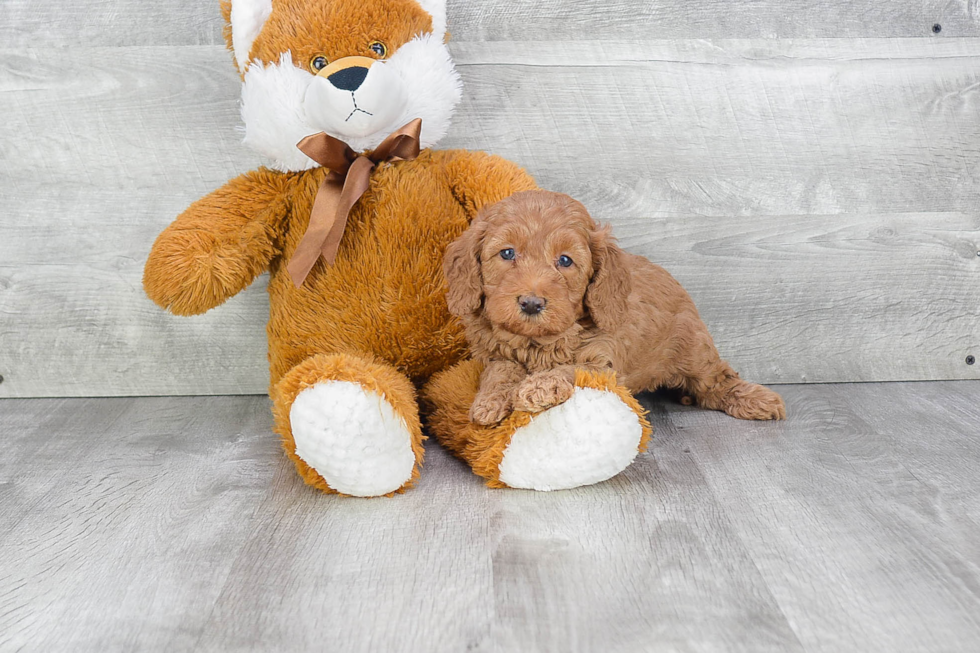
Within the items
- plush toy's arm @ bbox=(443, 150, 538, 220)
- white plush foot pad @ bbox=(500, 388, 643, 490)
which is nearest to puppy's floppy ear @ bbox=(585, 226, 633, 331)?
white plush foot pad @ bbox=(500, 388, 643, 490)

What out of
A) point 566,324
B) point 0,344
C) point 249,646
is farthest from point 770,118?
point 0,344

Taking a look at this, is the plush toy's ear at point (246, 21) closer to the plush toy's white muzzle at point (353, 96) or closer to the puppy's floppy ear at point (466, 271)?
the plush toy's white muzzle at point (353, 96)

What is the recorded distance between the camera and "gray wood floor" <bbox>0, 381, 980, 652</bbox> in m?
0.83

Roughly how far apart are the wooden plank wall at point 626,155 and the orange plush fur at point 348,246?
0.84 ft

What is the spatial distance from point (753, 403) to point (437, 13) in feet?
2.66

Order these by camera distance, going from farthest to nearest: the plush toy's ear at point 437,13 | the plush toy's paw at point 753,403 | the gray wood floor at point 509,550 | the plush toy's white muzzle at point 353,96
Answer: the plush toy's paw at point 753,403
the plush toy's ear at point 437,13
the plush toy's white muzzle at point 353,96
the gray wood floor at point 509,550

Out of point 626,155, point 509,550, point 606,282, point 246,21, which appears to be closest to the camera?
point 509,550

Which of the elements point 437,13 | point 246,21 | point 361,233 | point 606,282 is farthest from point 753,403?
point 246,21

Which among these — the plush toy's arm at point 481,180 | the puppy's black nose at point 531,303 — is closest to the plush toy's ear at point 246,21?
the plush toy's arm at point 481,180

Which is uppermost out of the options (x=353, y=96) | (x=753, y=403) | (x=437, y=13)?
(x=437, y=13)

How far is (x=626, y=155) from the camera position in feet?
4.98

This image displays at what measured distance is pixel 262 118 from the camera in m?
1.20

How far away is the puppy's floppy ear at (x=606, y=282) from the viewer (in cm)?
109

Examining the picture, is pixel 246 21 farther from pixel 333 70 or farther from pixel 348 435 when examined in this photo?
pixel 348 435
